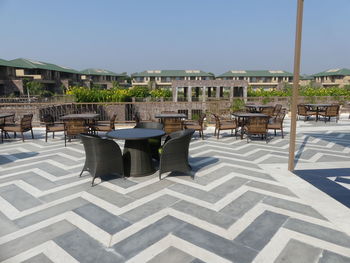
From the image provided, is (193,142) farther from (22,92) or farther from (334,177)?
(22,92)

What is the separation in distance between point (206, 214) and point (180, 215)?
333 mm

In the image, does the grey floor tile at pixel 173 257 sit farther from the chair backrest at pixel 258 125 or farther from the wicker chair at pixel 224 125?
the wicker chair at pixel 224 125

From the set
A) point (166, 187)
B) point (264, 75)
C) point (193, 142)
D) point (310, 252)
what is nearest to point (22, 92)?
point (193, 142)

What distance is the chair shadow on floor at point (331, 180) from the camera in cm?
366

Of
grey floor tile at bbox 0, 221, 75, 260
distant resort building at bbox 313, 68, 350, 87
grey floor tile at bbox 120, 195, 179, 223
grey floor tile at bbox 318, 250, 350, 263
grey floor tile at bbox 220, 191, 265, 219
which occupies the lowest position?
grey floor tile at bbox 0, 221, 75, 260

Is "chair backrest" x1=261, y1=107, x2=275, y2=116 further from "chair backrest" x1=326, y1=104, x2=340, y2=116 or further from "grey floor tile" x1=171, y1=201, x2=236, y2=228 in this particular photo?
"grey floor tile" x1=171, y1=201, x2=236, y2=228

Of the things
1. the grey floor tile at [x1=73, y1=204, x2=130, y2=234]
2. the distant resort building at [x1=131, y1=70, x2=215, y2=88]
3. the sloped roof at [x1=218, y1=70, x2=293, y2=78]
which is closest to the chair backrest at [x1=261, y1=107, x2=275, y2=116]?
the grey floor tile at [x1=73, y1=204, x2=130, y2=234]

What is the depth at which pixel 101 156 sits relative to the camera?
4.02m

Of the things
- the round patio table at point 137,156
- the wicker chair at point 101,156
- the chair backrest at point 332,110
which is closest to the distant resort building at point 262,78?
the chair backrest at point 332,110

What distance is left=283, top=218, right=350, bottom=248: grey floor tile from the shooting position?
2602 millimetres

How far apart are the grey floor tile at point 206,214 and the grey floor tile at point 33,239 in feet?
4.53

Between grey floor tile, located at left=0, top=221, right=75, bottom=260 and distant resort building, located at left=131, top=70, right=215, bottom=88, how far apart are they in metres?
55.7

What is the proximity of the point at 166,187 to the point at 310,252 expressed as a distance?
7.22ft

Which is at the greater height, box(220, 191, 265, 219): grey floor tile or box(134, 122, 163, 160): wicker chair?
box(134, 122, 163, 160): wicker chair
